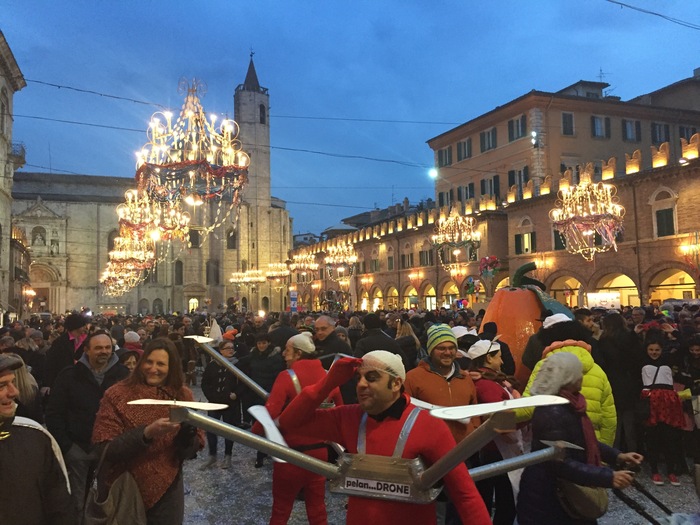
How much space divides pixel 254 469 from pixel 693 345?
5417mm

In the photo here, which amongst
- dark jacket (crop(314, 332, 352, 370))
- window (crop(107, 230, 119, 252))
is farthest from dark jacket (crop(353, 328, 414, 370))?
window (crop(107, 230, 119, 252))

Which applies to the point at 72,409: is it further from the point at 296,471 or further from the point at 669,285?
the point at 669,285

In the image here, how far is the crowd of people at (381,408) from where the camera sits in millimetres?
2488

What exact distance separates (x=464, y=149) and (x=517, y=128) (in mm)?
5090

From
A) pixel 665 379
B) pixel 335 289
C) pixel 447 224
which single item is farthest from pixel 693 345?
pixel 335 289

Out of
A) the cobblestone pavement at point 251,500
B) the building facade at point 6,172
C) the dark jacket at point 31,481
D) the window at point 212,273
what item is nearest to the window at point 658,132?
the cobblestone pavement at point 251,500

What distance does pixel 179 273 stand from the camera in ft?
188

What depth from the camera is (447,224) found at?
27641mm

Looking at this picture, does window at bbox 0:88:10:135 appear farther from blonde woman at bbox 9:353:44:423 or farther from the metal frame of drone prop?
the metal frame of drone prop

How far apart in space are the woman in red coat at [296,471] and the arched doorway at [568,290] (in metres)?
24.8

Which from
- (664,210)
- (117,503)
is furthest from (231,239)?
(117,503)

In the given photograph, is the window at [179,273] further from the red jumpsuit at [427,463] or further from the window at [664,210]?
the red jumpsuit at [427,463]

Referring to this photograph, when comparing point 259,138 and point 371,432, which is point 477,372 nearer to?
point 371,432

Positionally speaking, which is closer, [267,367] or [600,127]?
[267,367]
